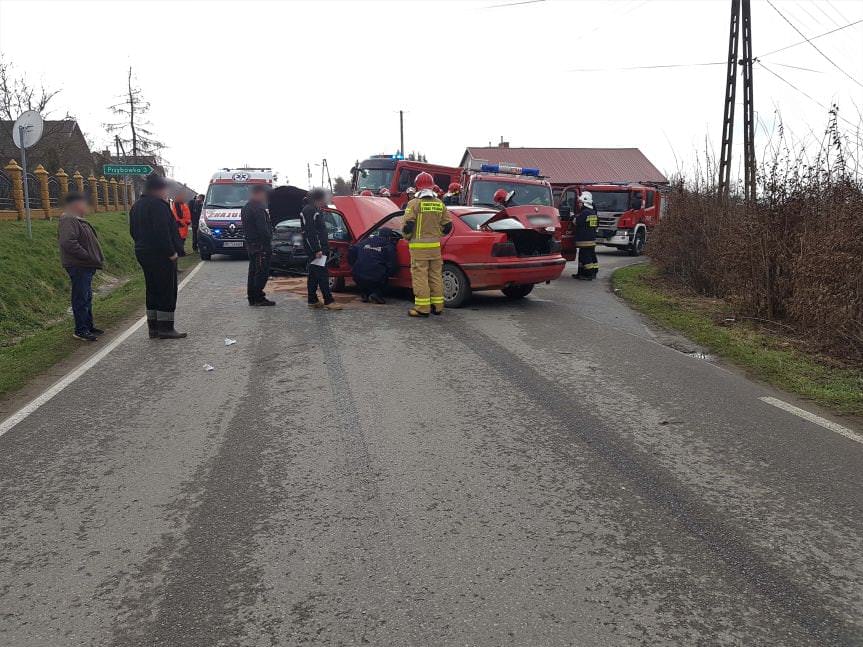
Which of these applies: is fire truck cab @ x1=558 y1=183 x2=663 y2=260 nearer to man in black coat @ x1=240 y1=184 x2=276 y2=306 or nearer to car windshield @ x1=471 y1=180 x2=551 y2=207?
car windshield @ x1=471 y1=180 x2=551 y2=207

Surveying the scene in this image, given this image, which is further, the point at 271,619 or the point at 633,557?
the point at 633,557

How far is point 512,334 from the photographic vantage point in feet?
29.3

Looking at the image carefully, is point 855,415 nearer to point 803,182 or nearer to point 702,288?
point 803,182

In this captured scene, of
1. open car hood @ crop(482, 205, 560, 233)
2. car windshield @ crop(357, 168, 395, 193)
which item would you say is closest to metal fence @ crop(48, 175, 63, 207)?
car windshield @ crop(357, 168, 395, 193)

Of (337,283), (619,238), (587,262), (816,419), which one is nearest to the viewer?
(816,419)

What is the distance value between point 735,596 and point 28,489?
380cm

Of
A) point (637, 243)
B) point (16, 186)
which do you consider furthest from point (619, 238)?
point (16, 186)

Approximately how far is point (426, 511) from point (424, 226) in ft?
22.1

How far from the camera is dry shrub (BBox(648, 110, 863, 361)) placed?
25.7 ft

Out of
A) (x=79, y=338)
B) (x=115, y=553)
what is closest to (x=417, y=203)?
(x=79, y=338)

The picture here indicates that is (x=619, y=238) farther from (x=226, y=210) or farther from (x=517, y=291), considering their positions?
(x=517, y=291)

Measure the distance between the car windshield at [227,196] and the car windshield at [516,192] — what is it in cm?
781

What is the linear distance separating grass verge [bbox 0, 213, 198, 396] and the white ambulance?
1021 millimetres

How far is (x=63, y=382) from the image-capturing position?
6734mm
